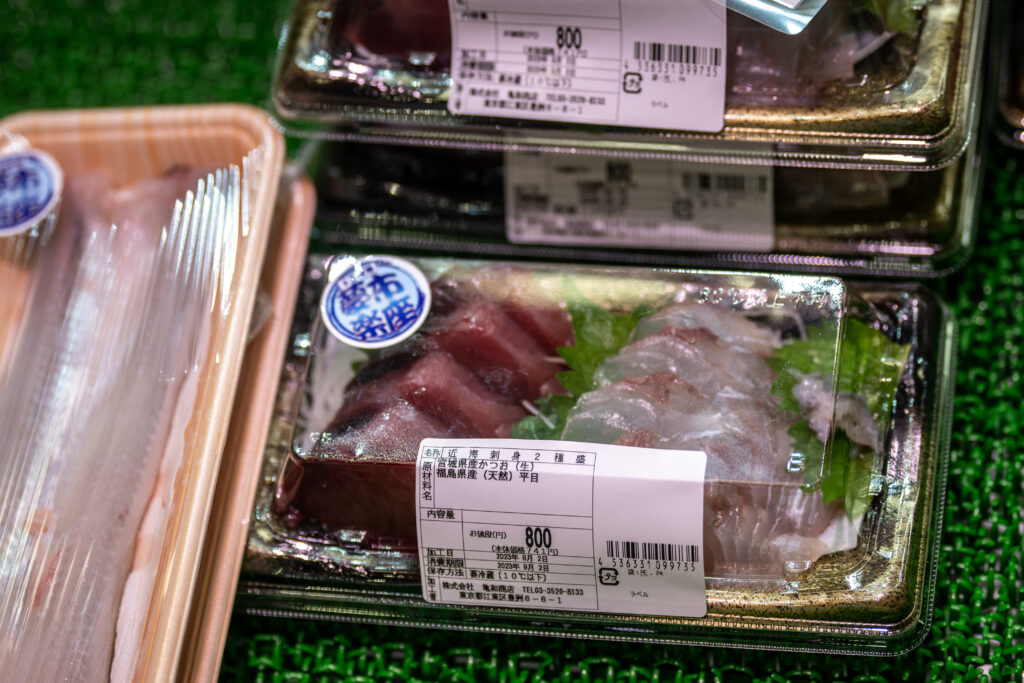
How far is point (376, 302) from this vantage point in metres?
1.67

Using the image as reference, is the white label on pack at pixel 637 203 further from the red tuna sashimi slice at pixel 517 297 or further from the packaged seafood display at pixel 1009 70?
the packaged seafood display at pixel 1009 70

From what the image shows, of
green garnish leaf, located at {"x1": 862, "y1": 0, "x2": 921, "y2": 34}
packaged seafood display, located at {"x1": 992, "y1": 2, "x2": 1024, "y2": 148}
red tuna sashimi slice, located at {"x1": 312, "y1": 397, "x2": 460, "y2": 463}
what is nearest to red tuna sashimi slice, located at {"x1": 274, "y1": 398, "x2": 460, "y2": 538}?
red tuna sashimi slice, located at {"x1": 312, "y1": 397, "x2": 460, "y2": 463}

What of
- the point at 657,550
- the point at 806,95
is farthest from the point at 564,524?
the point at 806,95

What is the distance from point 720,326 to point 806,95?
1.45ft

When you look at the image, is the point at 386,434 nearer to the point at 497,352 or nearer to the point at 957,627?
the point at 497,352

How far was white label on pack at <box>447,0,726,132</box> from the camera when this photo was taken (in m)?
1.65

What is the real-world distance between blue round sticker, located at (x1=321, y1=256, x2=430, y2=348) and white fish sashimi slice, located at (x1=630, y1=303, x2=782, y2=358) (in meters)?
0.36

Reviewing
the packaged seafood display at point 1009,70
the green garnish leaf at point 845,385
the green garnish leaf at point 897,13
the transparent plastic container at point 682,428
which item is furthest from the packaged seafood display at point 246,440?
the packaged seafood display at point 1009,70

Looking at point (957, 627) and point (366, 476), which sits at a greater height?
point (366, 476)

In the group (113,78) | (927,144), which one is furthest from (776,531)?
(113,78)

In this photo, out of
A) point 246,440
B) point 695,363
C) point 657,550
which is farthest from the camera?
point 246,440

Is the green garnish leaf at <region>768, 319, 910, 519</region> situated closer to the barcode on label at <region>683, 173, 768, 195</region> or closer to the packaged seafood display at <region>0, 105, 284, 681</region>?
the barcode on label at <region>683, 173, 768, 195</region>

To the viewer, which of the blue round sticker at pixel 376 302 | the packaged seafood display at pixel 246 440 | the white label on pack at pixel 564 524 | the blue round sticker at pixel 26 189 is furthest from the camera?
the blue round sticker at pixel 26 189

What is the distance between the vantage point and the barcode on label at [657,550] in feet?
4.66
